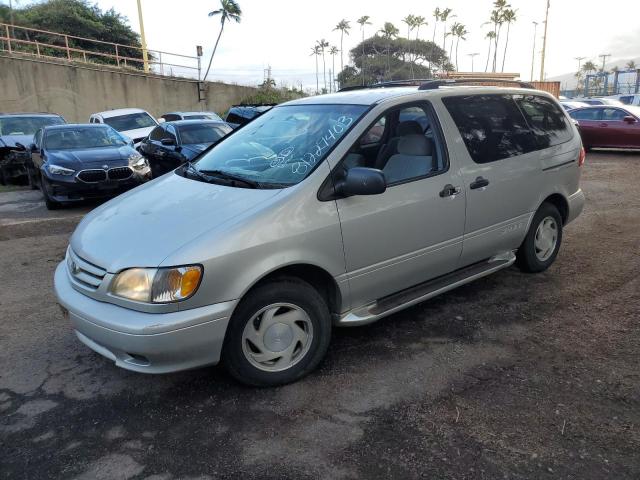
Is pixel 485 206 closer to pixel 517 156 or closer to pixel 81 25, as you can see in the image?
pixel 517 156

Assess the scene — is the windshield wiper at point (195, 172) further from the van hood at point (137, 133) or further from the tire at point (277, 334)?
the van hood at point (137, 133)

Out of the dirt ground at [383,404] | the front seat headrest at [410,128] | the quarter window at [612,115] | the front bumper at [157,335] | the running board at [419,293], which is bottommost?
the dirt ground at [383,404]

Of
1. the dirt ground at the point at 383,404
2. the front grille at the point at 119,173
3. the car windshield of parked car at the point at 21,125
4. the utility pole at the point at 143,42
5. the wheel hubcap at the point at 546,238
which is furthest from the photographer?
the utility pole at the point at 143,42

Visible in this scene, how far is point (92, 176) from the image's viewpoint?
8.46 meters

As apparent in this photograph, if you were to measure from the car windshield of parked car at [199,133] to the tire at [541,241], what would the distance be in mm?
7325

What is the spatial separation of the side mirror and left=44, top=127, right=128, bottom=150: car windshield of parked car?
25.0 ft

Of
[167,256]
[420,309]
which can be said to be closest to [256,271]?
[167,256]

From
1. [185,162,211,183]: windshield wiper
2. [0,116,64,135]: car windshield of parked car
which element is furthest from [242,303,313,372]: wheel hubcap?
[0,116,64,135]: car windshield of parked car

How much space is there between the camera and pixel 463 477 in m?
2.42

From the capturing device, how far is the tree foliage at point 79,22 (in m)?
37.9

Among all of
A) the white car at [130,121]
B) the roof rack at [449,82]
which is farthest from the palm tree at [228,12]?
the roof rack at [449,82]

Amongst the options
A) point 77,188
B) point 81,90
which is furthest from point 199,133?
point 81,90

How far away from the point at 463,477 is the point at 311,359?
119cm

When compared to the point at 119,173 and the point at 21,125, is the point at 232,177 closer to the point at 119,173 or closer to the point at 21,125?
the point at 119,173
